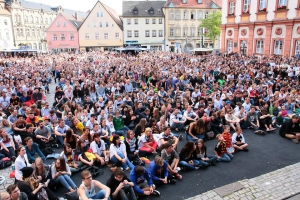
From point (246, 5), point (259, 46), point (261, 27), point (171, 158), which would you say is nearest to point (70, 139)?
point (171, 158)

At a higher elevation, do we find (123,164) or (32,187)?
(32,187)

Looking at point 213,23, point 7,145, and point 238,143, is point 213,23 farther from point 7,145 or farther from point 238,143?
point 7,145

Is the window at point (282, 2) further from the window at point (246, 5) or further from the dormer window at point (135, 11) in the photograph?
the dormer window at point (135, 11)

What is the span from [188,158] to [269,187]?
2.31m

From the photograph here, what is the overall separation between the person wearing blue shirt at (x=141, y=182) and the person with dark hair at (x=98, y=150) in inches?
71.3

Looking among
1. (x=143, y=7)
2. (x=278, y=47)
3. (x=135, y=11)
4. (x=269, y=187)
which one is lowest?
(x=269, y=187)

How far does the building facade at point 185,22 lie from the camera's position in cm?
5391

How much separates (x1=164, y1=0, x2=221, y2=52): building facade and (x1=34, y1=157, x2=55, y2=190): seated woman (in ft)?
Result: 164

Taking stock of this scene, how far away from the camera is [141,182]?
21.9 feet

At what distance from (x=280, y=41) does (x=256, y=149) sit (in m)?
21.8

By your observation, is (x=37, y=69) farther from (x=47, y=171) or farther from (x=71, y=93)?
(x=47, y=171)

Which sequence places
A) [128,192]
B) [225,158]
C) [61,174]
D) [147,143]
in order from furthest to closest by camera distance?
[147,143]
[225,158]
[61,174]
[128,192]

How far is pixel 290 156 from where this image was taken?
8.55 metres

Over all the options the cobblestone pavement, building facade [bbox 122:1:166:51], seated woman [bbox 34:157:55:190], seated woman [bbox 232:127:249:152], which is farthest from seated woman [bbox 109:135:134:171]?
building facade [bbox 122:1:166:51]
